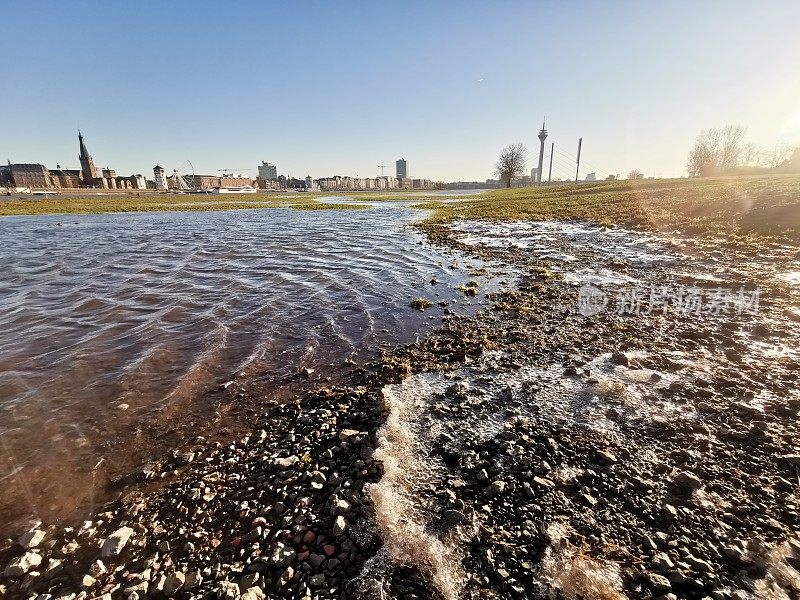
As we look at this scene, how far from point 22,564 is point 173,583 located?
6.08ft

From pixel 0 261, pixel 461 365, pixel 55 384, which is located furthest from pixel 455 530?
pixel 0 261

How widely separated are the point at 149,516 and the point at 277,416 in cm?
238

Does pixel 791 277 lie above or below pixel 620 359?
above

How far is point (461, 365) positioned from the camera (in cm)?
860

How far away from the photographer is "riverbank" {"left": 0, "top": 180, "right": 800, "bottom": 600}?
12.7 feet

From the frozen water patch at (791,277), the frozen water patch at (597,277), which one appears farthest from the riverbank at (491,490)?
the frozen water patch at (791,277)

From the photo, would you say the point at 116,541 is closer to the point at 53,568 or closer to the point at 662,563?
the point at 53,568

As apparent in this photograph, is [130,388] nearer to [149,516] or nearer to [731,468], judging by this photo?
[149,516]

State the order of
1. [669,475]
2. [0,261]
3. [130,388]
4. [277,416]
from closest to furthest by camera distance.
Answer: [669,475] → [277,416] → [130,388] → [0,261]

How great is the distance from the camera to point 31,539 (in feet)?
14.5

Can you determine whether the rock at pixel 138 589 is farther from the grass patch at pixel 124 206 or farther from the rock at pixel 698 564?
the grass patch at pixel 124 206

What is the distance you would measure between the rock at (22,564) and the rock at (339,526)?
3367 millimetres

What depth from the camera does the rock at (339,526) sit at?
14.3 feet

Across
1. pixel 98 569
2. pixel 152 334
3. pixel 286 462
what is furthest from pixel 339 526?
pixel 152 334
